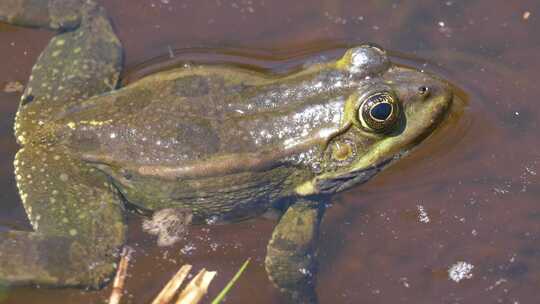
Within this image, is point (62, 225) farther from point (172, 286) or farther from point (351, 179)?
point (351, 179)

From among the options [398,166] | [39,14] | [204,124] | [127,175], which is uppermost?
[39,14]

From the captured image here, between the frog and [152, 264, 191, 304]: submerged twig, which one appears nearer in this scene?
the frog

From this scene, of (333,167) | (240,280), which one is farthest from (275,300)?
(333,167)

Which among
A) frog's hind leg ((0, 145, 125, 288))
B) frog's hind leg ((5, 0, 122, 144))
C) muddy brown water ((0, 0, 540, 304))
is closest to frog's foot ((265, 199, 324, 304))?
muddy brown water ((0, 0, 540, 304))

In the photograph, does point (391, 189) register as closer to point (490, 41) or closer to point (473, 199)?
point (473, 199)

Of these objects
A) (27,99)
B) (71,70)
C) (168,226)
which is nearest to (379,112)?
(168,226)

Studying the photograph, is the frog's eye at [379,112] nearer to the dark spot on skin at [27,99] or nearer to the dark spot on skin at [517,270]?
the dark spot on skin at [517,270]

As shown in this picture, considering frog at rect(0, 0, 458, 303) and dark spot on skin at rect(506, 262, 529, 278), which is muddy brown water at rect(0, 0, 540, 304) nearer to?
dark spot on skin at rect(506, 262, 529, 278)
